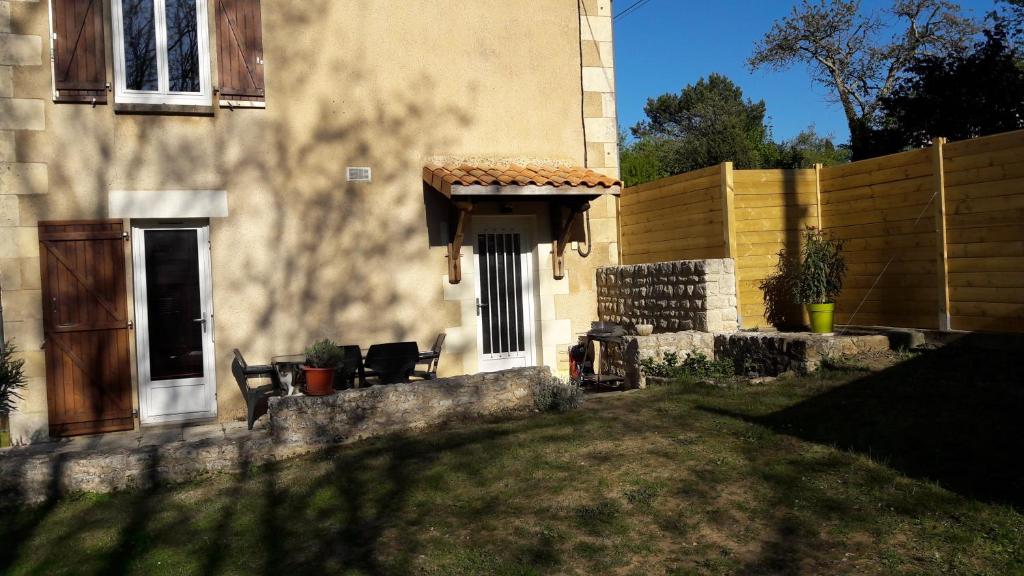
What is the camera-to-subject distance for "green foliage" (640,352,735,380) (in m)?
8.34

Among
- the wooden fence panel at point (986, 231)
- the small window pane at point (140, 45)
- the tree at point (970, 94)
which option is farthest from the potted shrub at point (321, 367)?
the tree at point (970, 94)

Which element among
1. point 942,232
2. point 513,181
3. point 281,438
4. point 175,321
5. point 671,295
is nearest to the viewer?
point 281,438

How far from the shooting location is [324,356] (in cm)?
723

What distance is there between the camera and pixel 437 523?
459cm

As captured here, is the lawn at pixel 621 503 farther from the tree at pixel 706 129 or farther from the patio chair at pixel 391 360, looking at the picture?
the tree at pixel 706 129

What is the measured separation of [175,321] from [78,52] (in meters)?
2.71

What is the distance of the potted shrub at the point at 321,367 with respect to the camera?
23.4ft

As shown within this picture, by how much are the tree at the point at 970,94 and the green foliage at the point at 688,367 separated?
31.3ft

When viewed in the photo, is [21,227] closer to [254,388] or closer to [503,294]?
[254,388]

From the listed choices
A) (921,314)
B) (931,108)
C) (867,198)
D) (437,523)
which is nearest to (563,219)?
(867,198)

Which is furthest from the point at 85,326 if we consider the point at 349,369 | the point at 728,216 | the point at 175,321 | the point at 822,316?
the point at 822,316

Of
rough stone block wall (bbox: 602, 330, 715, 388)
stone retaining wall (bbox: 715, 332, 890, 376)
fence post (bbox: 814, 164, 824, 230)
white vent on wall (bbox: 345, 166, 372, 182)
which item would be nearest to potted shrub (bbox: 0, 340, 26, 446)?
white vent on wall (bbox: 345, 166, 372, 182)

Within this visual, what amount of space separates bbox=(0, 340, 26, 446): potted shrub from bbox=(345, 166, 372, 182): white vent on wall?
3.53m

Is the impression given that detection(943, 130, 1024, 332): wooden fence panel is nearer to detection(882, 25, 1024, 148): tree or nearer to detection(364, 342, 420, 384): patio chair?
detection(364, 342, 420, 384): patio chair
